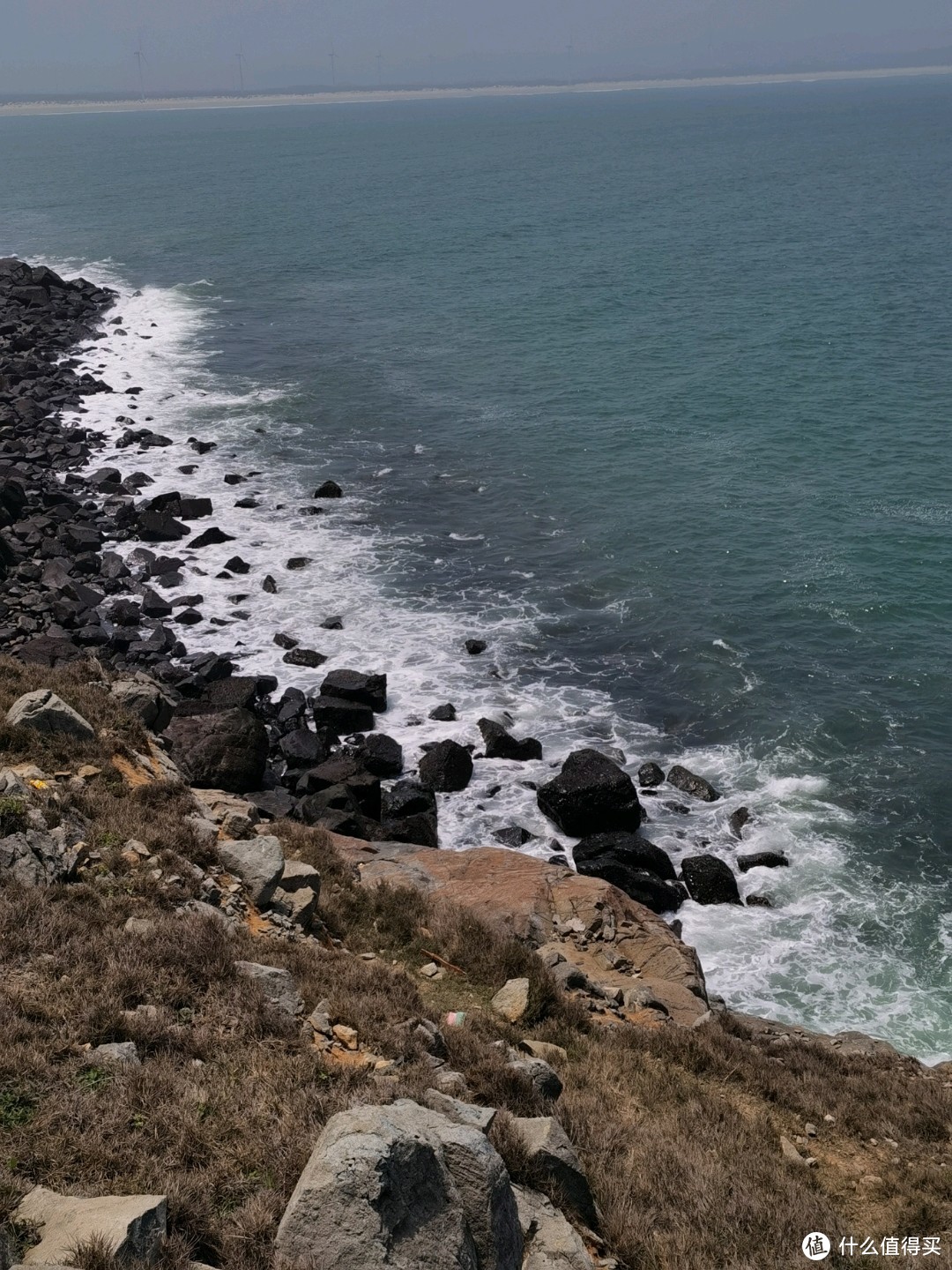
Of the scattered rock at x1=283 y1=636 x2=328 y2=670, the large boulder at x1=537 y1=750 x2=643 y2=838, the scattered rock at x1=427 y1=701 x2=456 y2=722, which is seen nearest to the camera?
the large boulder at x1=537 y1=750 x2=643 y2=838

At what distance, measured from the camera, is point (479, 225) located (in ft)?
332

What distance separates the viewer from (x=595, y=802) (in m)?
23.7

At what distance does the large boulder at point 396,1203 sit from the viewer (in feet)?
23.8

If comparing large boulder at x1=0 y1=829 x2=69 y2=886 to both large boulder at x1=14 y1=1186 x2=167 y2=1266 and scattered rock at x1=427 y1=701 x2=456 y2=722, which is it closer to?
large boulder at x1=14 y1=1186 x2=167 y2=1266

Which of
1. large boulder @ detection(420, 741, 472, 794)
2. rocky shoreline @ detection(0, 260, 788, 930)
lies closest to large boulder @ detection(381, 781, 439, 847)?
rocky shoreline @ detection(0, 260, 788, 930)

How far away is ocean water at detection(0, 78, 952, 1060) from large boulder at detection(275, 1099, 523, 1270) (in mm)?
12557

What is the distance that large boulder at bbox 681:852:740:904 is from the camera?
21922 mm

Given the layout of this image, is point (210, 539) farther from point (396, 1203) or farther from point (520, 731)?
point (396, 1203)

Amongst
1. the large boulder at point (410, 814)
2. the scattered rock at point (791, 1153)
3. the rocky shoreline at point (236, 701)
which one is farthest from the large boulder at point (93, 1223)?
the large boulder at point (410, 814)

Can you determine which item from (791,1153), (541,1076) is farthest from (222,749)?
(791,1153)

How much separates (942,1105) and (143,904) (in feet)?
34.3

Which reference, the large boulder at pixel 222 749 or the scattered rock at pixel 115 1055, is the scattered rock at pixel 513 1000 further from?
the large boulder at pixel 222 749
